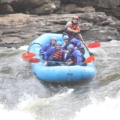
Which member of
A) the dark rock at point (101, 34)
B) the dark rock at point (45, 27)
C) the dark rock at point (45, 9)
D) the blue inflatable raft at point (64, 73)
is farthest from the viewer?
the dark rock at point (45, 9)

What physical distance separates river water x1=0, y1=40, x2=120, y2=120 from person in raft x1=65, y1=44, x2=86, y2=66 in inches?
21.1

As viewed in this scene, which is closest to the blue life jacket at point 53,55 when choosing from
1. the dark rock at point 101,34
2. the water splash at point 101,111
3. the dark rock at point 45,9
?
the water splash at point 101,111

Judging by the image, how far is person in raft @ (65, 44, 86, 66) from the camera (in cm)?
712

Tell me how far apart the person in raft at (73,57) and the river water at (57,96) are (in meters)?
0.54

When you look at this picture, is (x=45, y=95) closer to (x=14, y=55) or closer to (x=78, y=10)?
(x=14, y=55)

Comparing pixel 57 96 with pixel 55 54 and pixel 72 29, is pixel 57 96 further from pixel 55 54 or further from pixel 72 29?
pixel 72 29

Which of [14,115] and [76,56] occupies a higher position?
[76,56]

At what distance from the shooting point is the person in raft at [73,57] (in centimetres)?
712

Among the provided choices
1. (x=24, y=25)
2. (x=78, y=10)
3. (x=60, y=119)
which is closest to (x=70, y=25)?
(x=24, y=25)

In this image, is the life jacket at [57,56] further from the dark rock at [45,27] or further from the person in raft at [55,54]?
the dark rock at [45,27]

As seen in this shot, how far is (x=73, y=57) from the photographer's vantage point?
734 centimetres

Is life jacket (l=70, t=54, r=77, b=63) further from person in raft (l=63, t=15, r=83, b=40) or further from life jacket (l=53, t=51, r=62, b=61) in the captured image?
person in raft (l=63, t=15, r=83, b=40)

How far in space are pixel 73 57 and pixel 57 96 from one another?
1.33 meters

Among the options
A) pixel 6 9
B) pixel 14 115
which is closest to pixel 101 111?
pixel 14 115
